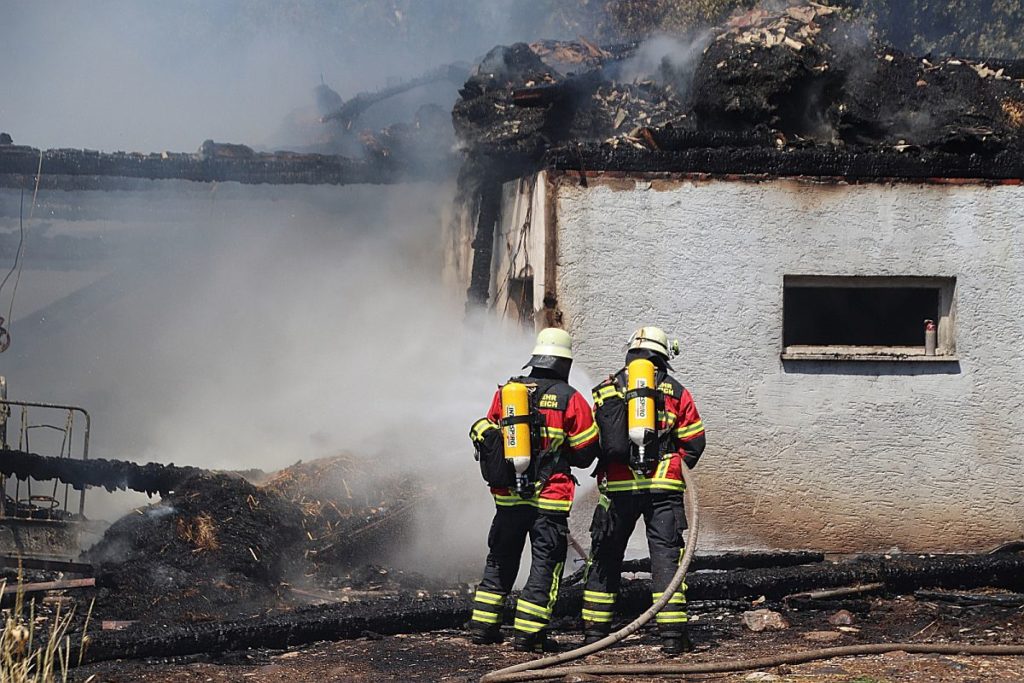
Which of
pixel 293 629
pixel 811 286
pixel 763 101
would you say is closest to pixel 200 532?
pixel 293 629

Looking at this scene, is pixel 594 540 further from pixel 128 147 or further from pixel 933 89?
pixel 128 147

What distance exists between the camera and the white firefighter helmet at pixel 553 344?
711 cm

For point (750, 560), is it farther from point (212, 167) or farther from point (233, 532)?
point (212, 167)

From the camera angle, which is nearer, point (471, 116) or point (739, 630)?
point (739, 630)

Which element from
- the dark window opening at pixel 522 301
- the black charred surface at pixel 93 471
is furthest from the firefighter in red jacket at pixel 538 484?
Result: the black charred surface at pixel 93 471

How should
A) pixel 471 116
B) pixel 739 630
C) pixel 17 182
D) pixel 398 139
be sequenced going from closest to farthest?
pixel 739 630 < pixel 471 116 < pixel 17 182 < pixel 398 139

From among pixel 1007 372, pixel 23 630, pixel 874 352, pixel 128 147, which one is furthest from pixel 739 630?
pixel 128 147

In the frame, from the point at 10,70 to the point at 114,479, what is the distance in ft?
61.5

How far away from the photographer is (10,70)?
26344mm

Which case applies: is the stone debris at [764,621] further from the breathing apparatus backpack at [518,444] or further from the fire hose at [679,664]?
the breathing apparatus backpack at [518,444]

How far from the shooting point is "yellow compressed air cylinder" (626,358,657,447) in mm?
6797

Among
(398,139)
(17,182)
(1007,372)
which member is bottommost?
(1007,372)

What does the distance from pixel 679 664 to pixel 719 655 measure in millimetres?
644

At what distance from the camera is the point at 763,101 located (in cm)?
1039
